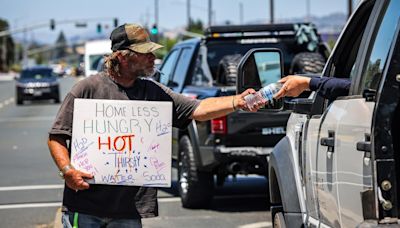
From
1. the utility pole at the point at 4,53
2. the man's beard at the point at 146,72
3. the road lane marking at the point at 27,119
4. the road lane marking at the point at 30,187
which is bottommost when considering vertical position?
the utility pole at the point at 4,53

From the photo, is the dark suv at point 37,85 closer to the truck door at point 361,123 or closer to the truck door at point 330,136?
the truck door at point 330,136

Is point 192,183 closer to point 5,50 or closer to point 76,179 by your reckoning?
point 76,179

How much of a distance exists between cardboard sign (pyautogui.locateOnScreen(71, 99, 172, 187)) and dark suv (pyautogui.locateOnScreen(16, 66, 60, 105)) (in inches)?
1138

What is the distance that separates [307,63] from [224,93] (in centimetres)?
187

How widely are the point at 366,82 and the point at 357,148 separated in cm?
48

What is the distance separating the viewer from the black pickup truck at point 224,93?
336 inches

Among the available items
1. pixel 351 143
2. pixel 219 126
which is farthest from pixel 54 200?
pixel 351 143

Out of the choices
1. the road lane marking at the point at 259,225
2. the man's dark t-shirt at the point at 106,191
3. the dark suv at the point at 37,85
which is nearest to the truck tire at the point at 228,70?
the road lane marking at the point at 259,225

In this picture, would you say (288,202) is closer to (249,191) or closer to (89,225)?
(89,225)

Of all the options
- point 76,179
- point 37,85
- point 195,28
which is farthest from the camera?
point 195,28

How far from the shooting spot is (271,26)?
10.4 m

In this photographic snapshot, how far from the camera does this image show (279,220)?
487 centimetres

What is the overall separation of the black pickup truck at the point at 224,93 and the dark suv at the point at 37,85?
72.8 ft

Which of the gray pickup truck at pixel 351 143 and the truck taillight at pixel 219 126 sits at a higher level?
the gray pickup truck at pixel 351 143
